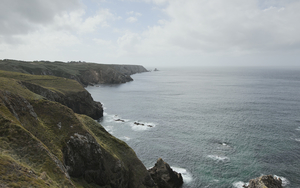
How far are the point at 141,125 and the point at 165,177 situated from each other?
3403 cm

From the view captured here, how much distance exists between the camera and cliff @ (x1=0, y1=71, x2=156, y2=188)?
60.1 feet

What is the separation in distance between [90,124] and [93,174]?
1195 cm

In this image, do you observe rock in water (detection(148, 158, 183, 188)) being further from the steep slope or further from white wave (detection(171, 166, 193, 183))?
the steep slope

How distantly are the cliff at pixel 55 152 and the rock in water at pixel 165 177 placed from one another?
11.3ft

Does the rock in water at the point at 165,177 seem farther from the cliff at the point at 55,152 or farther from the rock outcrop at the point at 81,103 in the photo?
the rock outcrop at the point at 81,103

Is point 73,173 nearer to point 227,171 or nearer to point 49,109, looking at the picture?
point 49,109

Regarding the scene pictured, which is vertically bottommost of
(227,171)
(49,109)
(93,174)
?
(227,171)

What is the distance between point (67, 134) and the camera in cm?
2961

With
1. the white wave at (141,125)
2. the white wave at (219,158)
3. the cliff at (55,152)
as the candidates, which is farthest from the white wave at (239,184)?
the white wave at (141,125)

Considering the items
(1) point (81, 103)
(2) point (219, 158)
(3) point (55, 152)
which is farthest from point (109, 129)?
(3) point (55, 152)

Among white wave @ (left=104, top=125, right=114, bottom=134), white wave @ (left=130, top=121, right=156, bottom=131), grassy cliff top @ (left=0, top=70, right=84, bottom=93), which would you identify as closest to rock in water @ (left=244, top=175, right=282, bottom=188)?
white wave @ (left=130, top=121, right=156, bottom=131)

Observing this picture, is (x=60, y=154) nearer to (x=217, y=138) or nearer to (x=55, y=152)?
(x=55, y=152)

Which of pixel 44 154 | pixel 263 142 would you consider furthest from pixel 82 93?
pixel 263 142

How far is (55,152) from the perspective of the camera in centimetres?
2544
